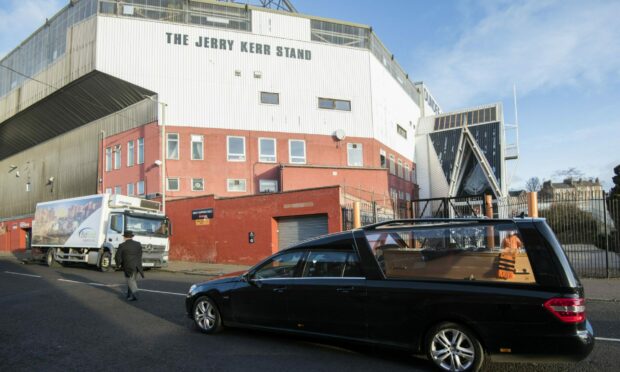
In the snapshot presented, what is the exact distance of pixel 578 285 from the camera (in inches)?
187

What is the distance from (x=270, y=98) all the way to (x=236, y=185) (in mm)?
6795

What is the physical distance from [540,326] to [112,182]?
33533 mm

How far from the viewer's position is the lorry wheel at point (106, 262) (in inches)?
748

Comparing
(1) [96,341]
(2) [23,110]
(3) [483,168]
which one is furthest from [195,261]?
(2) [23,110]

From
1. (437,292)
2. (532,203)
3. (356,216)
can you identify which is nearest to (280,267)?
(437,292)

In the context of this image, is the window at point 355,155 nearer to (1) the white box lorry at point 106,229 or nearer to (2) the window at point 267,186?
(2) the window at point 267,186

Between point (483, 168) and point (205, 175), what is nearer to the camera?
point (205, 175)

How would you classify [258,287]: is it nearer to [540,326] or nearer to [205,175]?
[540,326]

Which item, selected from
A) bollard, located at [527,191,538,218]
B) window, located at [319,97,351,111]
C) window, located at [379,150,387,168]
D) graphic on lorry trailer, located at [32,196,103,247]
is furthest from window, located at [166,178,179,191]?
bollard, located at [527,191,538,218]

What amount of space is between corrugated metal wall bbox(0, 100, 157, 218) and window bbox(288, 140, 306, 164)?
9.30m

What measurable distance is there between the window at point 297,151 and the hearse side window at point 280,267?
26022mm

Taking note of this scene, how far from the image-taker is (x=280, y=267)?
6484mm

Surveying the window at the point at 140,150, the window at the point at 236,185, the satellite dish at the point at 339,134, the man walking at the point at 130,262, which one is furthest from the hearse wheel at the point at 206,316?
the satellite dish at the point at 339,134

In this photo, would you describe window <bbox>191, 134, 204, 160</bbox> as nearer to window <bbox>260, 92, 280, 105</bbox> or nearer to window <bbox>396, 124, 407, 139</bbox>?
window <bbox>260, 92, 280, 105</bbox>
